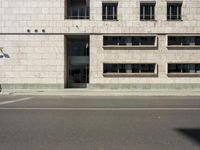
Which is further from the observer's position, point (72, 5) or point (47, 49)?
point (72, 5)

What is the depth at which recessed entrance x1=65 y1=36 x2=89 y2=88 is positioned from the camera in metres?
36.4

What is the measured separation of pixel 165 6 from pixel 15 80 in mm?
17515

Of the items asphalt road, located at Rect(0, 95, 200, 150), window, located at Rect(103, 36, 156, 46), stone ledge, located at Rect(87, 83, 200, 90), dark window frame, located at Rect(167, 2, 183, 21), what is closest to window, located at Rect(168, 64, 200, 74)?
stone ledge, located at Rect(87, 83, 200, 90)

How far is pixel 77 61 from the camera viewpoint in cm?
3684

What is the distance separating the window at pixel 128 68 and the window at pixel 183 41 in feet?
10.7

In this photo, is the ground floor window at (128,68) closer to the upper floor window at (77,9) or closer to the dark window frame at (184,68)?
the dark window frame at (184,68)

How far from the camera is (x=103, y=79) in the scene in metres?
33.7

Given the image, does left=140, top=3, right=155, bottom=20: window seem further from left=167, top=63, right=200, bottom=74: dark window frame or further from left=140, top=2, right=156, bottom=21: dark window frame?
left=167, top=63, right=200, bottom=74: dark window frame

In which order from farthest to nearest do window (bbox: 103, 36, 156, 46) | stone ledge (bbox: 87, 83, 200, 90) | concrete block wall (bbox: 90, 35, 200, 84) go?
1. window (bbox: 103, 36, 156, 46)
2. concrete block wall (bbox: 90, 35, 200, 84)
3. stone ledge (bbox: 87, 83, 200, 90)

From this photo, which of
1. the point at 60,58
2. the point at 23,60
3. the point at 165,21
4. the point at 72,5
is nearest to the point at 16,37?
the point at 23,60

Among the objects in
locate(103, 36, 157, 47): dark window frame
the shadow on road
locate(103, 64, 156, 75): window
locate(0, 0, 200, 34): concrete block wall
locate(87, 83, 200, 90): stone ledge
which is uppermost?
locate(0, 0, 200, 34): concrete block wall

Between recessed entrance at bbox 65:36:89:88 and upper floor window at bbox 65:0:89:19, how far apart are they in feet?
8.07

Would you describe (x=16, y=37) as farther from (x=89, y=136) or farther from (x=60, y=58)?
(x=89, y=136)

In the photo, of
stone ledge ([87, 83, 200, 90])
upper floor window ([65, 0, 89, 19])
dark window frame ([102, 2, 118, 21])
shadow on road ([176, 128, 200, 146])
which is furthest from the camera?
upper floor window ([65, 0, 89, 19])
